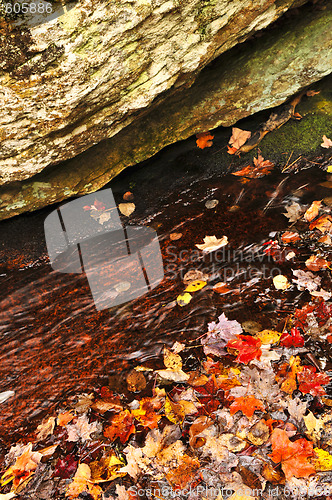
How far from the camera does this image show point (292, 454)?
1.70 meters

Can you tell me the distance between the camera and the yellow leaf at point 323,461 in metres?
1.67

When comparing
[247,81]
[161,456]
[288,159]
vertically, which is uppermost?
[247,81]

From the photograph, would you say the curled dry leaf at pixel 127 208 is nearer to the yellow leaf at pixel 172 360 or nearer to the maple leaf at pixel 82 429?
the yellow leaf at pixel 172 360

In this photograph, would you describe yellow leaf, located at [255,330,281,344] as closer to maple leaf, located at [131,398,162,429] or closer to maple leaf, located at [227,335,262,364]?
maple leaf, located at [227,335,262,364]

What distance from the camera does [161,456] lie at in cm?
183

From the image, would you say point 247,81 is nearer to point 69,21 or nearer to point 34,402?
point 69,21

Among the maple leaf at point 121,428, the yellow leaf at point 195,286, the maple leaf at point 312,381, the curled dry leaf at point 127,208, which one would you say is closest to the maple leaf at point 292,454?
the maple leaf at point 312,381

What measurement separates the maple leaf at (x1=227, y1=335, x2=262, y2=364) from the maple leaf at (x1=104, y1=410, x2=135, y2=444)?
0.82 metres

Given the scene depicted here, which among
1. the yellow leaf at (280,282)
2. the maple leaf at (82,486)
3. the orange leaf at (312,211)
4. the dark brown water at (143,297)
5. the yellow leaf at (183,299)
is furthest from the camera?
the orange leaf at (312,211)

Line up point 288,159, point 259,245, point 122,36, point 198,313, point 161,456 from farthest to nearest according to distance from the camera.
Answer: point 288,159, point 259,245, point 198,313, point 122,36, point 161,456

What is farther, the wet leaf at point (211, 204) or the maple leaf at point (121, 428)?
the wet leaf at point (211, 204)

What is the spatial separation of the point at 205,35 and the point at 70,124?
1.37 metres

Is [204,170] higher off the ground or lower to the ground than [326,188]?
higher

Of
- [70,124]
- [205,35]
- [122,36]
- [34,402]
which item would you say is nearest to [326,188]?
[205,35]
